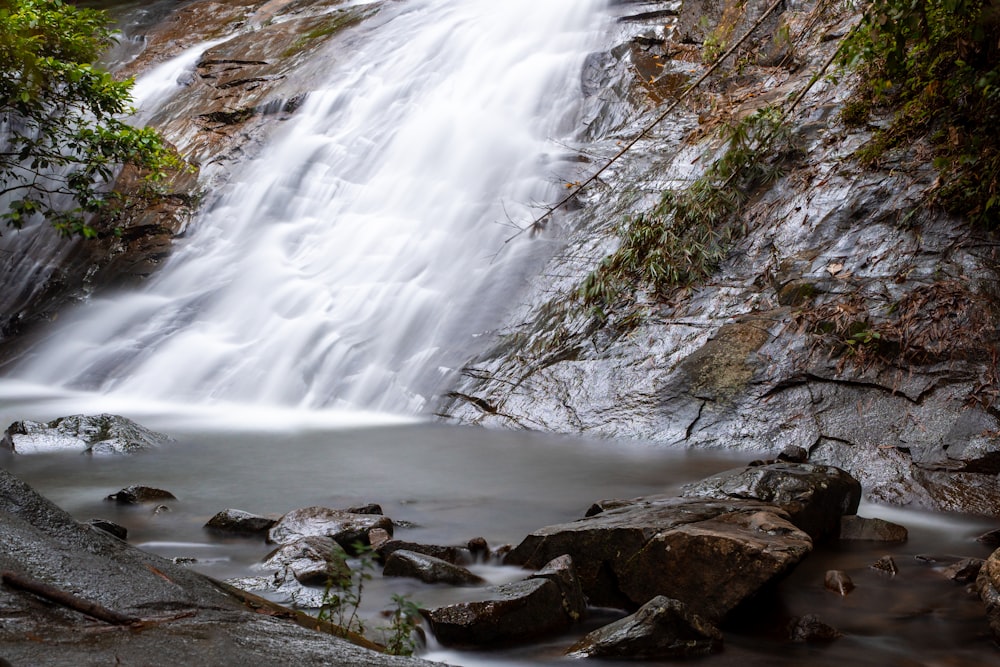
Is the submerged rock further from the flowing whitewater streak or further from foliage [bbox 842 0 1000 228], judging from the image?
foliage [bbox 842 0 1000 228]

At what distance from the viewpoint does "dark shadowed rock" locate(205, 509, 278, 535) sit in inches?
172

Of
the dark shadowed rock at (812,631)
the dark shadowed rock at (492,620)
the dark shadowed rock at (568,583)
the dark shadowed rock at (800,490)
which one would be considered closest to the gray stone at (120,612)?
the dark shadowed rock at (492,620)

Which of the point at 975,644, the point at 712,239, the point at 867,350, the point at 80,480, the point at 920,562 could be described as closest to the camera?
the point at 975,644

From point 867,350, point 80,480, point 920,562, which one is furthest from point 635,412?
point 80,480

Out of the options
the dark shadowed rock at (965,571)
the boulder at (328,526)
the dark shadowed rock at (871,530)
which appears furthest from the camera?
the dark shadowed rock at (871,530)

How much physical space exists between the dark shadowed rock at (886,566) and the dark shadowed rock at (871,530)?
0.36 metres

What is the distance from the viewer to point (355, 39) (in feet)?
47.9

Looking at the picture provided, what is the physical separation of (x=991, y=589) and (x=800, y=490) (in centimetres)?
101

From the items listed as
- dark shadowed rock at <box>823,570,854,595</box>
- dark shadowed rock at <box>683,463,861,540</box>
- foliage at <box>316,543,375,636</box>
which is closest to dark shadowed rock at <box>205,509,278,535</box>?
foliage at <box>316,543,375,636</box>

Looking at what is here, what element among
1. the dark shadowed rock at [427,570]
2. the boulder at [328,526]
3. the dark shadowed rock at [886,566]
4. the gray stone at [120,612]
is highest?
the gray stone at [120,612]

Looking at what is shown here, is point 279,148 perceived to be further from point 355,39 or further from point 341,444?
point 341,444

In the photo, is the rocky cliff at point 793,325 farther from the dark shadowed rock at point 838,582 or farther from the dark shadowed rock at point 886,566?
the dark shadowed rock at point 838,582

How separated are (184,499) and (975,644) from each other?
4166 millimetres

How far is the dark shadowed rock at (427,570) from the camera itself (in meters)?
3.70
